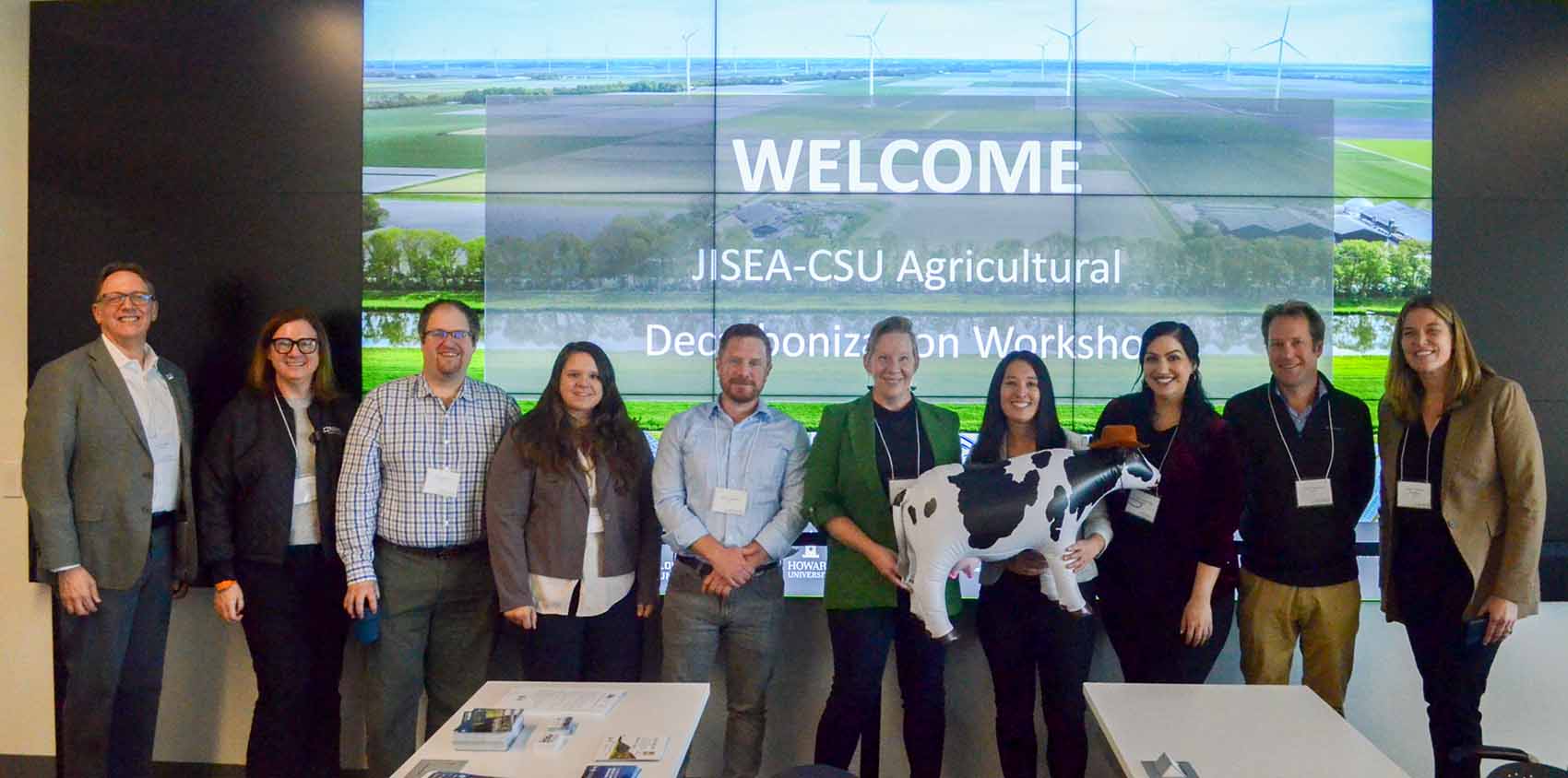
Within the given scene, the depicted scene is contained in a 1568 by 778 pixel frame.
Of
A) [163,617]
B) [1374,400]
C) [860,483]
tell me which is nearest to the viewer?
[860,483]

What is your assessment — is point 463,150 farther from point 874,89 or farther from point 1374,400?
point 1374,400

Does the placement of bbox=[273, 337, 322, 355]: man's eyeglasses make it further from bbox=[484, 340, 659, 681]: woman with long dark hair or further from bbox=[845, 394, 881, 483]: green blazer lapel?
bbox=[845, 394, 881, 483]: green blazer lapel

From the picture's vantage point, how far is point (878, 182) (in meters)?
3.77

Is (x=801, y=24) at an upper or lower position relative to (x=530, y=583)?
upper

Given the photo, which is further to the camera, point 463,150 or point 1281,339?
point 463,150

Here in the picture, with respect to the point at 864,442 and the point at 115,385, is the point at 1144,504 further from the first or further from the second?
the point at 115,385

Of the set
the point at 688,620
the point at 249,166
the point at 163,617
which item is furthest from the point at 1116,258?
the point at 163,617

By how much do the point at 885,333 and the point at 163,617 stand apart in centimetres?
273

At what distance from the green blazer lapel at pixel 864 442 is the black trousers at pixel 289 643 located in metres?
1.84

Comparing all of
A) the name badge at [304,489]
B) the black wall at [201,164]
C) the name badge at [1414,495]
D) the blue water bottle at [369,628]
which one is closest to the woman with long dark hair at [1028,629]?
the name badge at [1414,495]

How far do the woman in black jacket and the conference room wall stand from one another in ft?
1.45

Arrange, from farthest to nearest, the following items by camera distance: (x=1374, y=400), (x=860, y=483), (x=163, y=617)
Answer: (x=1374, y=400), (x=163, y=617), (x=860, y=483)

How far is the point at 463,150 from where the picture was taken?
12.5 ft

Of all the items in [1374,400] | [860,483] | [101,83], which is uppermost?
[101,83]
